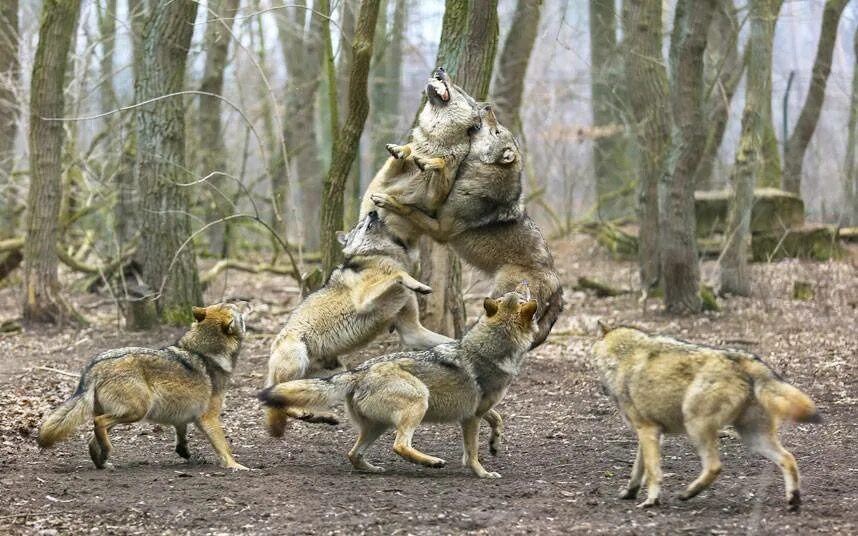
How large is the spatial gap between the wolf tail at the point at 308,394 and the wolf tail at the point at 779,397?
2.66 meters

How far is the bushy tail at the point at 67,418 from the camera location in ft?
22.5

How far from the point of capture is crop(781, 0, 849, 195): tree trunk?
2105 cm

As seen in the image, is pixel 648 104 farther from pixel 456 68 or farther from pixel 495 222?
pixel 495 222

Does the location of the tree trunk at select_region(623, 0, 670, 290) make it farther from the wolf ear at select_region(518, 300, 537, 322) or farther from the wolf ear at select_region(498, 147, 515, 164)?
the wolf ear at select_region(518, 300, 537, 322)

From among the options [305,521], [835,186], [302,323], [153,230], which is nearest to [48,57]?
[153,230]

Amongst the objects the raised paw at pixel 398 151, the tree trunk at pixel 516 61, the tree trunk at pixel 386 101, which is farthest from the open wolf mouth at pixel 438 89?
the tree trunk at pixel 386 101

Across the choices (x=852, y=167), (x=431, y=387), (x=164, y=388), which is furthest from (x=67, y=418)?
(x=852, y=167)

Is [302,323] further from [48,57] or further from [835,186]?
[835,186]

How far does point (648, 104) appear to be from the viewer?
53.8ft

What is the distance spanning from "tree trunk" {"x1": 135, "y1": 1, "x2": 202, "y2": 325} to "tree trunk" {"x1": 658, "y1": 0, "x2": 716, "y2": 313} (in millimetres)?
6844

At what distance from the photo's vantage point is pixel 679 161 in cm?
1495

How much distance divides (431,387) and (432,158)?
2269 mm

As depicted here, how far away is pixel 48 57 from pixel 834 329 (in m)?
11.2

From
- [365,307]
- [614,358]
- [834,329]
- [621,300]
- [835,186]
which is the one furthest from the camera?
[835,186]
